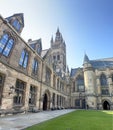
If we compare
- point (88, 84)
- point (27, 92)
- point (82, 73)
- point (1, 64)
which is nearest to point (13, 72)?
point (1, 64)

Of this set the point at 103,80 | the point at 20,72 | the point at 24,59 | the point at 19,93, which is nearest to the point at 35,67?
the point at 24,59

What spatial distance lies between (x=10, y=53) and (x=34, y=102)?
363 inches

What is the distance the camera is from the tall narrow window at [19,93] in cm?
1557

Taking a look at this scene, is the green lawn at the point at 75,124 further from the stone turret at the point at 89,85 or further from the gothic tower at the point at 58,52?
the gothic tower at the point at 58,52

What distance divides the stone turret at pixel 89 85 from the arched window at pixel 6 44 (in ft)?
110

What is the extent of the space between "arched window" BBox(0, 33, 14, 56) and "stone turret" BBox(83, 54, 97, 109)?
110 ft

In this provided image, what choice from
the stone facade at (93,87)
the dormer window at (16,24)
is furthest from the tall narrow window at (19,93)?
the stone facade at (93,87)

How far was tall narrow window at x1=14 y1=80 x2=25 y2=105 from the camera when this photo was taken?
1557 cm

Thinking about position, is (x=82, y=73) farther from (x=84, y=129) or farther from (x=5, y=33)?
(x=84, y=129)

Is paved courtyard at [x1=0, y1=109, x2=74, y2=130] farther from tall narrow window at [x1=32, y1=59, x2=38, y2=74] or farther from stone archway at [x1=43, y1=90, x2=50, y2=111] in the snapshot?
stone archway at [x1=43, y1=90, x2=50, y2=111]

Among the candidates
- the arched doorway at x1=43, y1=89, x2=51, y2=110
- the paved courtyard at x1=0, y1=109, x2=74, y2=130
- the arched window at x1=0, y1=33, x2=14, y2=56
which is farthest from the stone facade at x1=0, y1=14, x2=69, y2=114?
the arched doorway at x1=43, y1=89, x2=51, y2=110

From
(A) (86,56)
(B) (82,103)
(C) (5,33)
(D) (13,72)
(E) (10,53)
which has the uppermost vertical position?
(A) (86,56)

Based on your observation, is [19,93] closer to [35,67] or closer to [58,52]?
[35,67]

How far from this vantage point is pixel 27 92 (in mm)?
17672
